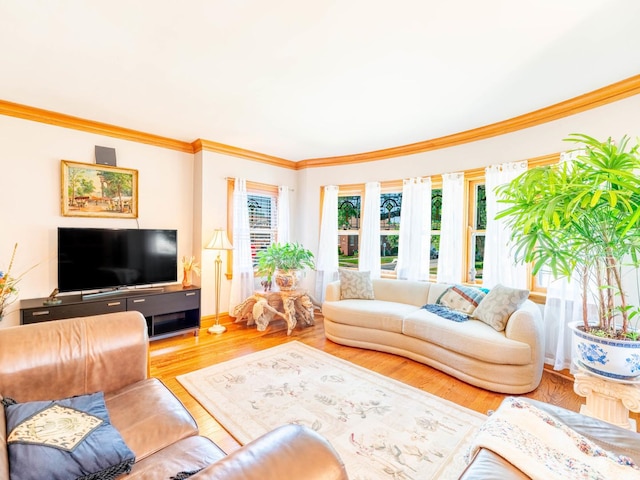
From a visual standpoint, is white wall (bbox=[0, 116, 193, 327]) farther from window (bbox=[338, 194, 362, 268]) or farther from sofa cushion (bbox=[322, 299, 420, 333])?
window (bbox=[338, 194, 362, 268])

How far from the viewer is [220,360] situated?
3141mm

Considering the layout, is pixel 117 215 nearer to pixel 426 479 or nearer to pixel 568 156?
pixel 426 479

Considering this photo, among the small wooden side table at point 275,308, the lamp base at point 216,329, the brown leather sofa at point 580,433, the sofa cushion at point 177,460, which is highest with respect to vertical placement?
the brown leather sofa at point 580,433

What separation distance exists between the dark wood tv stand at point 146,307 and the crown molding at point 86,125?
1.89m

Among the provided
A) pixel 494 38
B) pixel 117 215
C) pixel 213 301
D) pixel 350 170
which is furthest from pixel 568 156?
pixel 117 215

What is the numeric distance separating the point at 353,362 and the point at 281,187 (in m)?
3.06

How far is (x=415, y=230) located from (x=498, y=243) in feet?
3.46

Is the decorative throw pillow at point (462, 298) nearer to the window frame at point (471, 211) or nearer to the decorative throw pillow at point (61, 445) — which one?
the window frame at point (471, 211)

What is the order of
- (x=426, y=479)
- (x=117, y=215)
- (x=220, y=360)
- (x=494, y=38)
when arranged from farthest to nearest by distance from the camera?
(x=117, y=215) < (x=220, y=360) < (x=494, y=38) < (x=426, y=479)

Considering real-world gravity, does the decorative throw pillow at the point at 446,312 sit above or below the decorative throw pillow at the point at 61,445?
below

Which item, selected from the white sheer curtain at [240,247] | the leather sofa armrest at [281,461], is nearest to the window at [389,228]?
the white sheer curtain at [240,247]

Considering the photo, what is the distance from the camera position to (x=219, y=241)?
4070 mm

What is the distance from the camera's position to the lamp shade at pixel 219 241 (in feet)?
13.3

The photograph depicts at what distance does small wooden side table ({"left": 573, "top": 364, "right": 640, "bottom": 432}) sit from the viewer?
175 cm
